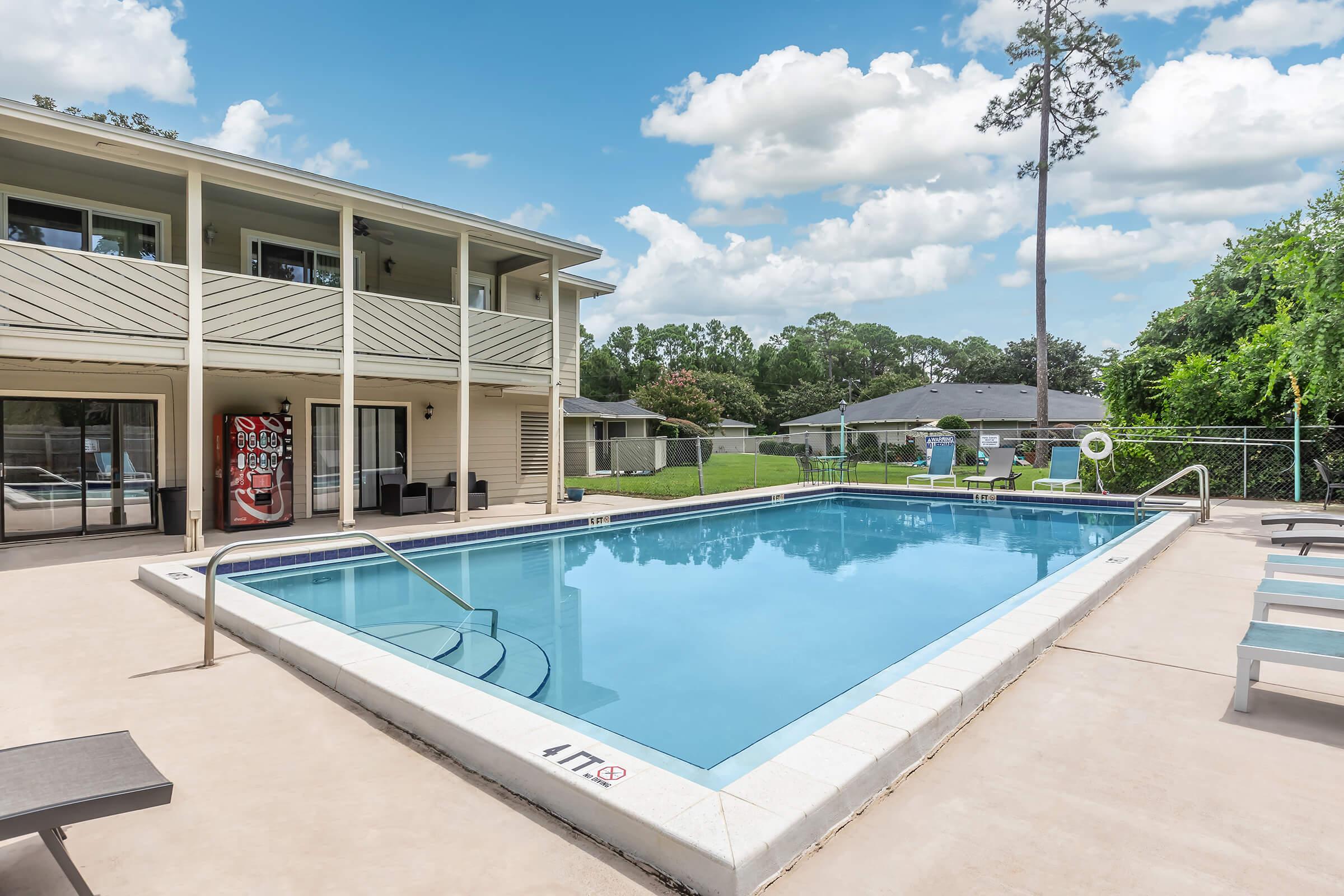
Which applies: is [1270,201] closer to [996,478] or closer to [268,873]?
[996,478]

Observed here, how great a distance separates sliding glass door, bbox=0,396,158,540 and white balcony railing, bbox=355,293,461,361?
11.0 ft

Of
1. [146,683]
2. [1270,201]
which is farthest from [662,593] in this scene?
[1270,201]

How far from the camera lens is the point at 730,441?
43688 mm

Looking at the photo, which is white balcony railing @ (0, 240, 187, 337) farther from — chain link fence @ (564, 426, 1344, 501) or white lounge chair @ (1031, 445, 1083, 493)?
white lounge chair @ (1031, 445, 1083, 493)

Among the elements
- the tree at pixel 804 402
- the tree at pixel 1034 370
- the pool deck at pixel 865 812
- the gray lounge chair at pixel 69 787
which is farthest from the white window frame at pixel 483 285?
the tree at pixel 1034 370

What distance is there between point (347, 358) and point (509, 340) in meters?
2.88

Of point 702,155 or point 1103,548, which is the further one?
point 702,155

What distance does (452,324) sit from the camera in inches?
455

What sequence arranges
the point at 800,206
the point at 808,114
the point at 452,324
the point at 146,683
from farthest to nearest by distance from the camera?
the point at 800,206, the point at 808,114, the point at 452,324, the point at 146,683

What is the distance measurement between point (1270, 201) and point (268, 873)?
23456 mm

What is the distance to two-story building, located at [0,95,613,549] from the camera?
27.3ft

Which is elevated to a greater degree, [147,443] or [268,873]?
[147,443]

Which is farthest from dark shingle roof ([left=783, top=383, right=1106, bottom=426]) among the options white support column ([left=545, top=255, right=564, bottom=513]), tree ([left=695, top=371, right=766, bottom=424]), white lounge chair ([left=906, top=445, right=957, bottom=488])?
white support column ([left=545, top=255, right=564, bottom=513])

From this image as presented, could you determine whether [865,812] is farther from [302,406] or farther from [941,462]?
[941,462]
